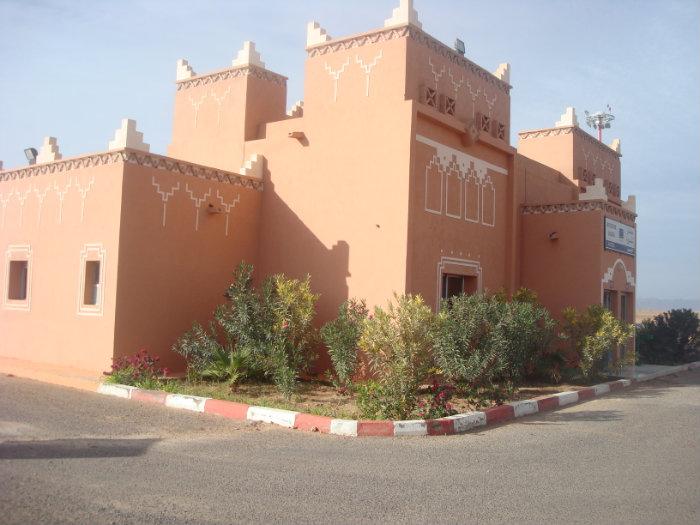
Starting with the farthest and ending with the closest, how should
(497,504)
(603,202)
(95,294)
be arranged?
(603,202) → (95,294) → (497,504)

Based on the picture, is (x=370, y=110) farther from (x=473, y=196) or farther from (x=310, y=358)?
(x=310, y=358)

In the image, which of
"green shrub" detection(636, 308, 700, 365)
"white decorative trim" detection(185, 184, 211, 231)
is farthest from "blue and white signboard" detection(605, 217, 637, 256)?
"white decorative trim" detection(185, 184, 211, 231)

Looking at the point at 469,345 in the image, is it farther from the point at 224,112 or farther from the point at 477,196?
the point at 224,112

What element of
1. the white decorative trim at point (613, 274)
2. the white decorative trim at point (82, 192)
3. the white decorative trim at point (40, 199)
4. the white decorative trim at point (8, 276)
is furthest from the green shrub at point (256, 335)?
the white decorative trim at point (613, 274)

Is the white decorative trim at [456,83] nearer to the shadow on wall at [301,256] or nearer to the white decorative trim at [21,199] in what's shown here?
the shadow on wall at [301,256]

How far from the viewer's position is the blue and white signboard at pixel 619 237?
15534mm

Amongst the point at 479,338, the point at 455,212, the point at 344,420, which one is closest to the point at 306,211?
the point at 455,212

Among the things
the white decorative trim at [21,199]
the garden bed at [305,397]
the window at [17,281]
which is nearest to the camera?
the garden bed at [305,397]

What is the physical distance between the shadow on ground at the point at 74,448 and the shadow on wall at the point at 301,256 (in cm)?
563

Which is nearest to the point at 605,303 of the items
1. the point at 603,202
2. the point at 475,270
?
the point at 603,202

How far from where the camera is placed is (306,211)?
1322 centimetres

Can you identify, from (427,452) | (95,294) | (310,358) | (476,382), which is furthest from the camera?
(95,294)

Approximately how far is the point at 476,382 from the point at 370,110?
208 inches

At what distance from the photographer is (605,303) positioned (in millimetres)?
16172
